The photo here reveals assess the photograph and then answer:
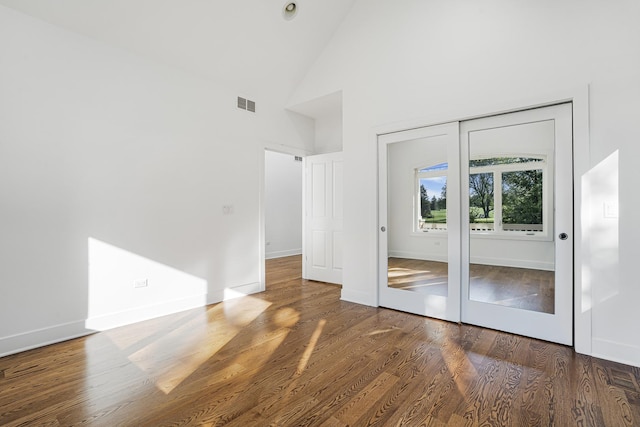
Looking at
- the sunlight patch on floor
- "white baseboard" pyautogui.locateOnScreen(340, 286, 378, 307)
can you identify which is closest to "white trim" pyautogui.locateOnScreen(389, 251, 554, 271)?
"white baseboard" pyautogui.locateOnScreen(340, 286, 378, 307)

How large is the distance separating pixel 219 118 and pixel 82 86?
148cm

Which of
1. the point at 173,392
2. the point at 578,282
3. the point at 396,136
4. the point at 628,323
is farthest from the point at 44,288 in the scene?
the point at 628,323

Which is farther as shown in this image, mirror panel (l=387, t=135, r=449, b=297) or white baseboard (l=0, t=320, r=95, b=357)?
mirror panel (l=387, t=135, r=449, b=297)

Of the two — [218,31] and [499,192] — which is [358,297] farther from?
[218,31]

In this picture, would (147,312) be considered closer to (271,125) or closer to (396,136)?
(271,125)

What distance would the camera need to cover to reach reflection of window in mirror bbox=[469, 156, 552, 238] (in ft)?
9.43

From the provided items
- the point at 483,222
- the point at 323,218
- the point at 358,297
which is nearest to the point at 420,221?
the point at 483,222

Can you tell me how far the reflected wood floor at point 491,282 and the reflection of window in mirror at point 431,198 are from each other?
0.43 metres

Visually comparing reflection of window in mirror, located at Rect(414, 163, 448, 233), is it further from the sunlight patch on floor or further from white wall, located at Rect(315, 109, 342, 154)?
the sunlight patch on floor

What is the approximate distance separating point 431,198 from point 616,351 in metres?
1.97

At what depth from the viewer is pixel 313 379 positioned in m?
2.19

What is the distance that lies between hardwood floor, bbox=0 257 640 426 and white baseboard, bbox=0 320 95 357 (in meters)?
0.09

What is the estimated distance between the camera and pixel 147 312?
3443 millimetres

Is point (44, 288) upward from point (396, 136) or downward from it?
downward
